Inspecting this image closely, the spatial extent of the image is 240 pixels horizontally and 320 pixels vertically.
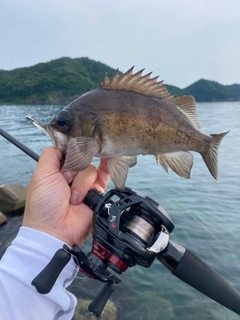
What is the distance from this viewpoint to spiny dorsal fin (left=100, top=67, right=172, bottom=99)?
2148 millimetres

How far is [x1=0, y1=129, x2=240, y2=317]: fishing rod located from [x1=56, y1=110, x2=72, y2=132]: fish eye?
601mm

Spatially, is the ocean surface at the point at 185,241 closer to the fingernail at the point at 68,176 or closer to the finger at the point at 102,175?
the finger at the point at 102,175

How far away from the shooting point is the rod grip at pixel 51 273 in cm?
185

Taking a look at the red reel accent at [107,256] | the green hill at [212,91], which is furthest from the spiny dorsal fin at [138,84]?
the green hill at [212,91]

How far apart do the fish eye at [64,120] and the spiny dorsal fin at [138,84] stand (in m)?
0.34

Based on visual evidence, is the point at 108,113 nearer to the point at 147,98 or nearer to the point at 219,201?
the point at 147,98

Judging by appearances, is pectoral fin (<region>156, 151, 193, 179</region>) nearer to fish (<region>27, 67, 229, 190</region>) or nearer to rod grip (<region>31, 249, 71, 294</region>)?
fish (<region>27, 67, 229, 190</region>)

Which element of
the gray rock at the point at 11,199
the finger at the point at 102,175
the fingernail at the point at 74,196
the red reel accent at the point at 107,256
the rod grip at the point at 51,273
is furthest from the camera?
the gray rock at the point at 11,199

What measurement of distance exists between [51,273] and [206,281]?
1134 millimetres

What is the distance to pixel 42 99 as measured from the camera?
3007 inches

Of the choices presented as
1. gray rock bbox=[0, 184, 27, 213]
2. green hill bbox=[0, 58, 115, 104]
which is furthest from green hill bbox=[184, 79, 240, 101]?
gray rock bbox=[0, 184, 27, 213]

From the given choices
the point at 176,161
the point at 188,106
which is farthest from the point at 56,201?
the point at 188,106

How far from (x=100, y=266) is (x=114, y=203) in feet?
1.51

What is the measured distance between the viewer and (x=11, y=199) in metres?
9.42
